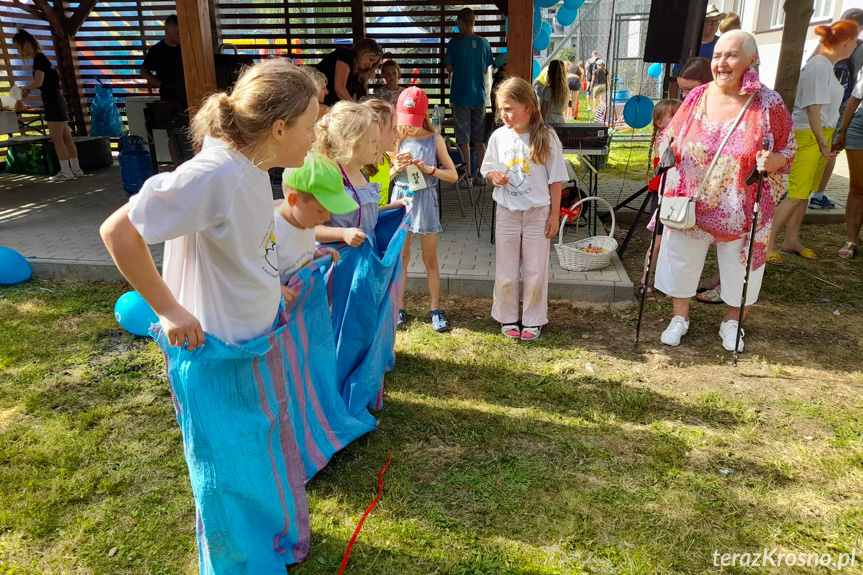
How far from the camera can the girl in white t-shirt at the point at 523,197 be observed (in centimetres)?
384

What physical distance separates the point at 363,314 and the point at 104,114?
34.8 ft

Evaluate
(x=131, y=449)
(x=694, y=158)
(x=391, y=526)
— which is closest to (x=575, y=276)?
(x=694, y=158)

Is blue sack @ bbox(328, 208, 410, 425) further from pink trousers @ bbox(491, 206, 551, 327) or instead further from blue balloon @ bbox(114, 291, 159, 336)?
blue balloon @ bbox(114, 291, 159, 336)

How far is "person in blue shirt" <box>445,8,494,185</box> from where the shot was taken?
8422 mm

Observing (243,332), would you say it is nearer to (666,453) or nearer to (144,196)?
(144,196)

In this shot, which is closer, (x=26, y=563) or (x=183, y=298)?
(x=183, y=298)

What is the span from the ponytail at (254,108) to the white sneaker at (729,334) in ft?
10.9

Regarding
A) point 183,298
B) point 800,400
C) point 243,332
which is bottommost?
point 800,400

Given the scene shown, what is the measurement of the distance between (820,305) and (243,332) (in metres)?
4.56

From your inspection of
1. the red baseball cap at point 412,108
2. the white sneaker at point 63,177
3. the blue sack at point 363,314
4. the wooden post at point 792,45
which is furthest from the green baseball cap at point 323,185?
the white sneaker at point 63,177

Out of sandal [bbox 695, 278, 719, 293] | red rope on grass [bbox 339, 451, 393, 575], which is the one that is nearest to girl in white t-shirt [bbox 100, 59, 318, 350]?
red rope on grass [bbox 339, 451, 393, 575]

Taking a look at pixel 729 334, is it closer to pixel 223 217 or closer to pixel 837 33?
pixel 837 33

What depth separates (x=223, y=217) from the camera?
5.46 feet

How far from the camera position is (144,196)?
1.52 metres
